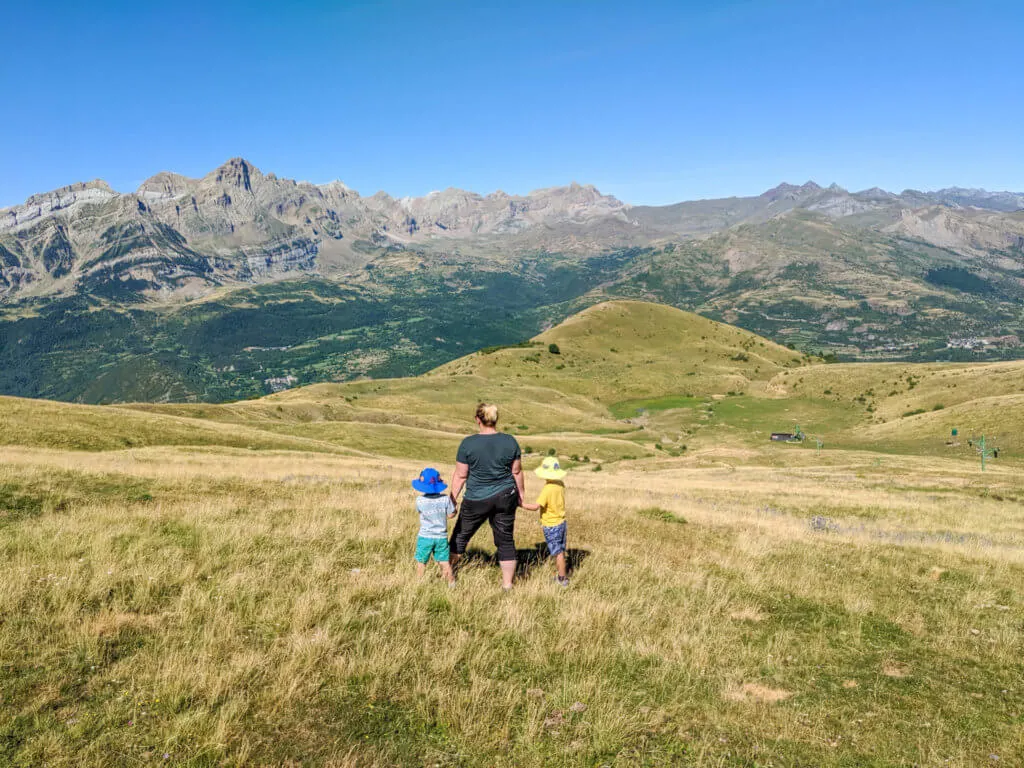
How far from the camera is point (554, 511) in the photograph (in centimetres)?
1010

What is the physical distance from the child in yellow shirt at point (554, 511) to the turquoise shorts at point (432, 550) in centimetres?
158

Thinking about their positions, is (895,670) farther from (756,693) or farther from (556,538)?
(556,538)

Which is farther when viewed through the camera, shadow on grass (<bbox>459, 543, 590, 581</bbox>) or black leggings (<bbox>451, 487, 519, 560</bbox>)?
shadow on grass (<bbox>459, 543, 590, 581</bbox>)

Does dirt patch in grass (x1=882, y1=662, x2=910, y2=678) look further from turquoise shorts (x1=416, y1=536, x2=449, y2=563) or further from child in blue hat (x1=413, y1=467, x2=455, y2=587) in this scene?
turquoise shorts (x1=416, y1=536, x2=449, y2=563)

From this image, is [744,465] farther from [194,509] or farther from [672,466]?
[194,509]

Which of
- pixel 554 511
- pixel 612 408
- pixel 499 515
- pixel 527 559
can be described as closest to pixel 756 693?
pixel 554 511

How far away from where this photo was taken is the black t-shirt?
30.7ft

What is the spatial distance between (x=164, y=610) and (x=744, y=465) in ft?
189

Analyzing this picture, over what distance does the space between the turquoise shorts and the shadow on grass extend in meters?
1.22

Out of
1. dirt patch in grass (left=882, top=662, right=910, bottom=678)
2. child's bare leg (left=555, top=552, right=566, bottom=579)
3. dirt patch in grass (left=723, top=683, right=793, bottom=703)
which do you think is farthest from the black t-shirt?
dirt patch in grass (left=882, top=662, right=910, bottom=678)

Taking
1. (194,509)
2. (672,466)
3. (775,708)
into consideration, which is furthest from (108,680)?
(672,466)

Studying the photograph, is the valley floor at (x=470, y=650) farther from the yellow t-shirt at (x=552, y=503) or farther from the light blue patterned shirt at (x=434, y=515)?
the yellow t-shirt at (x=552, y=503)

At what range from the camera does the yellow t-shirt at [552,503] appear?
32.8 feet

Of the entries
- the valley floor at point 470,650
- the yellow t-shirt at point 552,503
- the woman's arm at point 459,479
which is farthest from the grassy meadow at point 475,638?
the woman's arm at point 459,479
